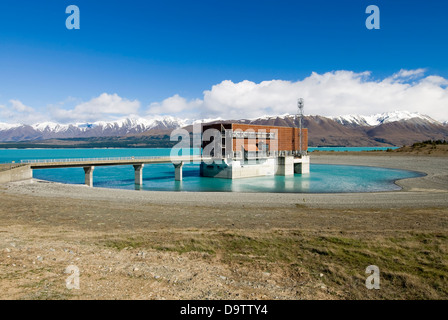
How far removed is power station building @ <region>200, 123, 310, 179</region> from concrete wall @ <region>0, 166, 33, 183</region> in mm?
37092

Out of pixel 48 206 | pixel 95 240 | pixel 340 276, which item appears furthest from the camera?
pixel 48 206

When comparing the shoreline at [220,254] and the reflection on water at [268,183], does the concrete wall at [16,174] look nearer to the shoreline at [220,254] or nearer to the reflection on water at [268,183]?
the reflection on water at [268,183]

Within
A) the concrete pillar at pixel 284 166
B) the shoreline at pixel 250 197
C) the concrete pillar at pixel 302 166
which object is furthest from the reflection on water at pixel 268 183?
the shoreline at pixel 250 197

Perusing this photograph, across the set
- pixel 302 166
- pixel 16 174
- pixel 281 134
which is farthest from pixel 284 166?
pixel 16 174

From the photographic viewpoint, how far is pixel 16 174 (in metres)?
43.2

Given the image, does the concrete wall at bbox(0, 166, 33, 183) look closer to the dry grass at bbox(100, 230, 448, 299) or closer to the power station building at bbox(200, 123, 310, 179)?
the dry grass at bbox(100, 230, 448, 299)

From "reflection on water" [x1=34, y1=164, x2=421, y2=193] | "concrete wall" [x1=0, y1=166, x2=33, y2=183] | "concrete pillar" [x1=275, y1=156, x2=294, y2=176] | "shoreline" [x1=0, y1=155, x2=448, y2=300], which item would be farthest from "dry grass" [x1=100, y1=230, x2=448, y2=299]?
"concrete pillar" [x1=275, y1=156, x2=294, y2=176]

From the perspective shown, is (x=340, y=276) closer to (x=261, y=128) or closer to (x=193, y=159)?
(x=193, y=159)

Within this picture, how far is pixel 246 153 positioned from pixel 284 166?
11488 millimetres

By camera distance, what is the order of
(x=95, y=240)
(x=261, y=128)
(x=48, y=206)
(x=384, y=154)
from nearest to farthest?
(x=95, y=240) < (x=48, y=206) < (x=261, y=128) < (x=384, y=154)

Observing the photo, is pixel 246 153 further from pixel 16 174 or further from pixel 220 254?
pixel 220 254
